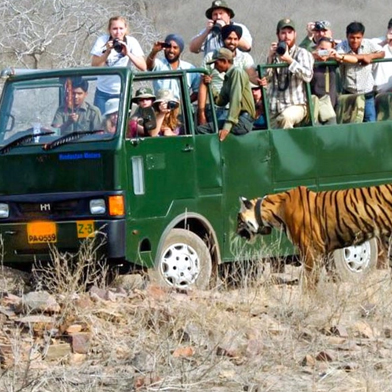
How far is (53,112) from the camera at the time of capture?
1136cm

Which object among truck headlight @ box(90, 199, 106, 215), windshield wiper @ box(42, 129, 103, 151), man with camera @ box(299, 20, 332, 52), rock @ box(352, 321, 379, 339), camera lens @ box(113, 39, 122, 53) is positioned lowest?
rock @ box(352, 321, 379, 339)

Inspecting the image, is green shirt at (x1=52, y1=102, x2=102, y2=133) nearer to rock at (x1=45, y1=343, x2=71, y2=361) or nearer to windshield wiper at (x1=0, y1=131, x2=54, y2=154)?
windshield wiper at (x1=0, y1=131, x2=54, y2=154)

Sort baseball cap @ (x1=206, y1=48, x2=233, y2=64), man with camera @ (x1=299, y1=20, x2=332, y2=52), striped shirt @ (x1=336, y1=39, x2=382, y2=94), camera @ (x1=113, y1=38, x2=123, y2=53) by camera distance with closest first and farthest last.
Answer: baseball cap @ (x1=206, y1=48, x2=233, y2=64) < camera @ (x1=113, y1=38, x2=123, y2=53) < striped shirt @ (x1=336, y1=39, x2=382, y2=94) < man with camera @ (x1=299, y1=20, x2=332, y2=52)

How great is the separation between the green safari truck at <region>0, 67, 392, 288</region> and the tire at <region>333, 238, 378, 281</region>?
0.57 m

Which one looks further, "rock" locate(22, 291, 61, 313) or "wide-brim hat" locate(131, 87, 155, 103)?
"wide-brim hat" locate(131, 87, 155, 103)

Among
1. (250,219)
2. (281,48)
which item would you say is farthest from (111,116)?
(281,48)

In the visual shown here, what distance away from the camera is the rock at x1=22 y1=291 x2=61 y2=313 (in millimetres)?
9020

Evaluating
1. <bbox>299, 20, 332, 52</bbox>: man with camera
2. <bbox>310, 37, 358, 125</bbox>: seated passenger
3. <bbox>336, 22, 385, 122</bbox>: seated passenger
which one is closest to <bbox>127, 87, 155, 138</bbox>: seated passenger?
<bbox>310, 37, 358, 125</bbox>: seated passenger

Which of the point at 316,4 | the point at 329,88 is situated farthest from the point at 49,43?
the point at 316,4

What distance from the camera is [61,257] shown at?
1030 cm

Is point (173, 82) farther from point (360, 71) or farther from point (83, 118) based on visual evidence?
point (360, 71)

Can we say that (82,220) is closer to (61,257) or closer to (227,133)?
(61,257)

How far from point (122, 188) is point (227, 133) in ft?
4.73

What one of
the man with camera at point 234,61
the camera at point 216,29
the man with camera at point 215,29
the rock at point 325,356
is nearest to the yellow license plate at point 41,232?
the man with camera at point 234,61
